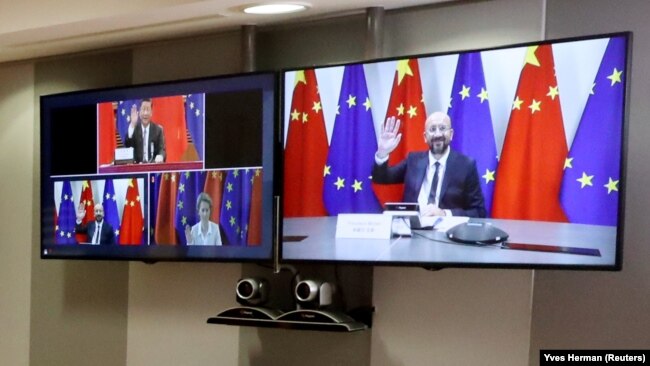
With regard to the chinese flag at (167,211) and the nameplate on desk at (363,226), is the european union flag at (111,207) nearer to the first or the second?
the chinese flag at (167,211)

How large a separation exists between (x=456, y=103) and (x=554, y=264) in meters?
0.63

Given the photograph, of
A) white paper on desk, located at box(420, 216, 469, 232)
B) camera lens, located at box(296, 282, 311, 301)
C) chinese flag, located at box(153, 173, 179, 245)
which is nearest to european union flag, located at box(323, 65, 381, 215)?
white paper on desk, located at box(420, 216, 469, 232)

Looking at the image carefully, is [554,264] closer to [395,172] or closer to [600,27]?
[395,172]

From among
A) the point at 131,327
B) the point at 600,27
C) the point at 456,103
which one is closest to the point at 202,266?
the point at 131,327

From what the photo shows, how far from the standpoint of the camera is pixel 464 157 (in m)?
2.68

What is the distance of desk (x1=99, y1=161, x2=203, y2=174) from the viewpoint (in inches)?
126

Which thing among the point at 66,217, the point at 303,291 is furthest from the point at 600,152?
the point at 66,217

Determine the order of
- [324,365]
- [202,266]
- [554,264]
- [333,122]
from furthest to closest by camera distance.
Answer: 1. [202,266]
2. [324,365]
3. [333,122]
4. [554,264]

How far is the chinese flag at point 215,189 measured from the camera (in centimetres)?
314

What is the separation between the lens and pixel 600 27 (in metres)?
2.65

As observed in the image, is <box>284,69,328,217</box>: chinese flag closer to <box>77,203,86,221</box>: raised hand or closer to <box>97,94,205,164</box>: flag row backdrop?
<box>97,94,205,164</box>: flag row backdrop

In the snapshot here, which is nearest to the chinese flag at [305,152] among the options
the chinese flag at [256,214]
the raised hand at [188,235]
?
the chinese flag at [256,214]

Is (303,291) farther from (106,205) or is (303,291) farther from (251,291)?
(106,205)

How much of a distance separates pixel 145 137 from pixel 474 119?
143 centimetres
